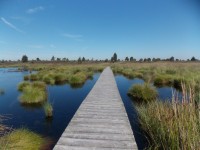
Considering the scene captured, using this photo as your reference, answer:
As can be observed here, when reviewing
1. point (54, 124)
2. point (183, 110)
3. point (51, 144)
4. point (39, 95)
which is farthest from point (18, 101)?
point (183, 110)

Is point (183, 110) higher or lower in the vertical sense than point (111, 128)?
higher

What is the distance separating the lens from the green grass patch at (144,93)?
1260cm

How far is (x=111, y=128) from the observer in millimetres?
5590

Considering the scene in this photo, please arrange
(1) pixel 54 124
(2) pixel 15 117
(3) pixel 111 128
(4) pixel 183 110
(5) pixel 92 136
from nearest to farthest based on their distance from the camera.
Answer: (4) pixel 183 110 → (5) pixel 92 136 → (3) pixel 111 128 → (1) pixel 54 124 → (2) pixel 15 117

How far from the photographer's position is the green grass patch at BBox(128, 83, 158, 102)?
12604 millimetres

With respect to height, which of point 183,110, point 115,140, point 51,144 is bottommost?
point 51,144

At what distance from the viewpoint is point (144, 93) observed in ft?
42.3

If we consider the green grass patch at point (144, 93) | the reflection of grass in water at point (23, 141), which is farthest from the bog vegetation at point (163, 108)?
the reflection of grass in water at point (23, 141)

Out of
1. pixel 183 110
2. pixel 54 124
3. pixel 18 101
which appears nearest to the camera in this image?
pixel 183 110

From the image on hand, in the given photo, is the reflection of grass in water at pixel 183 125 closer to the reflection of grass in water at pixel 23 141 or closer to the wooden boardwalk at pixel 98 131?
the wooden boardwalk at pixel 98 131

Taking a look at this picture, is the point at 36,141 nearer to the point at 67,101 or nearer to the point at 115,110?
the point at 115,110

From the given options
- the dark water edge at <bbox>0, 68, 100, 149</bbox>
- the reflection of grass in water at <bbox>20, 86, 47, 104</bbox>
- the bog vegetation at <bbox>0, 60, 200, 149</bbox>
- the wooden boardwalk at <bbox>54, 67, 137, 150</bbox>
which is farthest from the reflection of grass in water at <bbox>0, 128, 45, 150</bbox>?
the reflection of grass in water at <bbox>20, 86, 47, 104</bbox>

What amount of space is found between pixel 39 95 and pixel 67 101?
1.83 metres

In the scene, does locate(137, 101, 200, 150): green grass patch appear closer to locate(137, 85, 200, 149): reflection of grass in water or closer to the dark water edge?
locate(137, 85, 200, 149): reflection of grass in water
